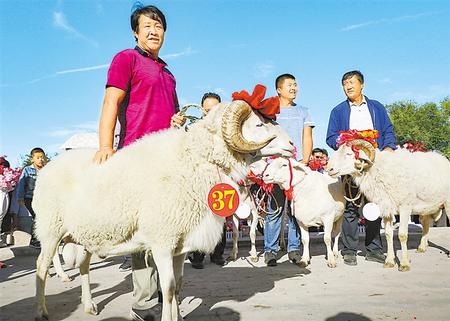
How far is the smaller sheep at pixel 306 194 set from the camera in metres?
6.88

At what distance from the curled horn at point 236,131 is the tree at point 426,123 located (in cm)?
4973

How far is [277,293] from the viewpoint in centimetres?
480

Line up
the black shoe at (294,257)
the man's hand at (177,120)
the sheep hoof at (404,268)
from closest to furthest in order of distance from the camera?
the man's hand at (177,120) < the sheep hoof at (404,268) < the black shoe at (294,257)

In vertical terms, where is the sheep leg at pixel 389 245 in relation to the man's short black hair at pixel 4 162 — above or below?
below

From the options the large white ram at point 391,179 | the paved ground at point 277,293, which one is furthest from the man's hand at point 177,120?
the large white ram at point 391,179

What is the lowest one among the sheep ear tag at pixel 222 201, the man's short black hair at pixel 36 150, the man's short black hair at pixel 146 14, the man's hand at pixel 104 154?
the sheep ear tag at pixel 222 201

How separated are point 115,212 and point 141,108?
1055 millimetres

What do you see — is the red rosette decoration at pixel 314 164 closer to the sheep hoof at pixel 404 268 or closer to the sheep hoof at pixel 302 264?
the sheep hoof at pixel 302 264

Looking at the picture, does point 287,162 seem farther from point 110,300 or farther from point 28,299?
point 28,299

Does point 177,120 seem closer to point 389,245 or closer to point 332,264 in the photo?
point 332,264

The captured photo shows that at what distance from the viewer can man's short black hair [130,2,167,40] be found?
3.71m

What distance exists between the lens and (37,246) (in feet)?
32.3

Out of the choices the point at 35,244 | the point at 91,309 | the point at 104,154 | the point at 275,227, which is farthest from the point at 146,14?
the point at 35,244

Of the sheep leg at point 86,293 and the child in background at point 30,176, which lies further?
the child in background at point 30,176
